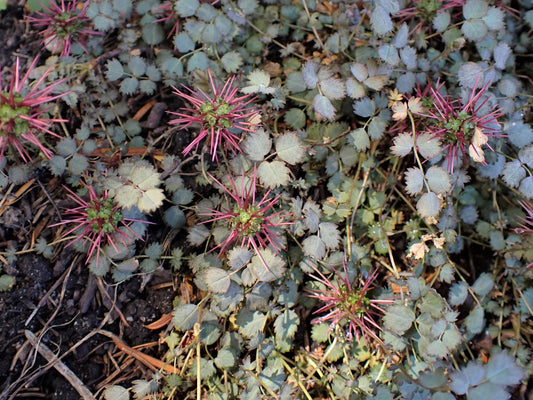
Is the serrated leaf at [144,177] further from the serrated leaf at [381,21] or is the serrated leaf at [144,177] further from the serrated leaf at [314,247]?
the serrated leaf at [381,21]

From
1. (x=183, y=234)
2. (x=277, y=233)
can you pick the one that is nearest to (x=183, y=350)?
(x=183, y=234)

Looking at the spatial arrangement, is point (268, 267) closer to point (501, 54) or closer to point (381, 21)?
point (381, 21)

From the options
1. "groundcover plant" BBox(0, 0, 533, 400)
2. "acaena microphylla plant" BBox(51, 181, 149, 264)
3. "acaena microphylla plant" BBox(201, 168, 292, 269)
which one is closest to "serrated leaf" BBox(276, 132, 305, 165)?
"groundcover plant" BBox(0, 0, 533, 400)

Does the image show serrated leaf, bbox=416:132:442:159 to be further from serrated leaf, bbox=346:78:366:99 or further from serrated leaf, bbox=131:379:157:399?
serrated leaf, bbox=131:379:157:399

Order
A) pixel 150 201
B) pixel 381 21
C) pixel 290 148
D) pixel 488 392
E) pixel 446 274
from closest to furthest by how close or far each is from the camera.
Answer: pixel 488 392
pixel 150 201
pixel 290 148
pixel 381 21
pixel 446 274

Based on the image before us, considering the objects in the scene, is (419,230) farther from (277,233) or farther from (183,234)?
(183,234)

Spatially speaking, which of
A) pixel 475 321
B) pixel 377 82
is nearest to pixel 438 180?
pixel 377 82

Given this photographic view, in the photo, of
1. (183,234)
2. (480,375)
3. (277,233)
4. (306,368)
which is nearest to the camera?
(480,375)
